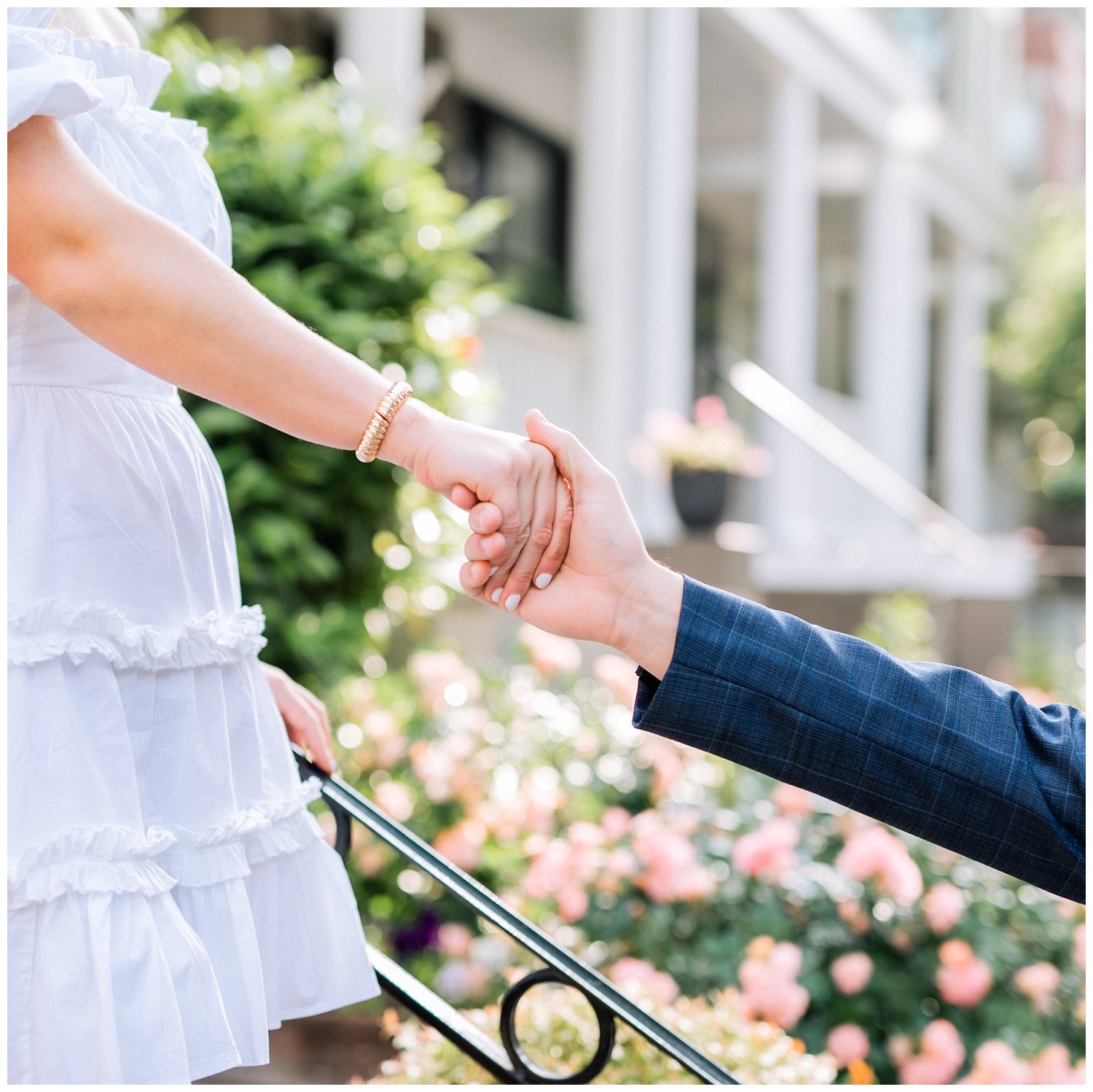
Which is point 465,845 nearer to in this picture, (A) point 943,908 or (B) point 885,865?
(B) point 885,865

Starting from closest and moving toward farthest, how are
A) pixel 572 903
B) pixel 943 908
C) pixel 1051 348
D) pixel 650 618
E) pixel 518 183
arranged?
1. pixel 650 618
2. pixel 943 908
3. pixel 572 903
4. pixel 518 183
5. pixel 1051 348

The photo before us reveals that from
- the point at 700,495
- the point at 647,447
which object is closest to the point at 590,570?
the point at 700,495

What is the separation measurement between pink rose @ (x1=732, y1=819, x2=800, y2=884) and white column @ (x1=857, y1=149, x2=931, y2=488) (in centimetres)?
855

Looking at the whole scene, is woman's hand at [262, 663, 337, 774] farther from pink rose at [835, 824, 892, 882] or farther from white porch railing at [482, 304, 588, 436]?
white porch railing at [482, 304, 588, 436]

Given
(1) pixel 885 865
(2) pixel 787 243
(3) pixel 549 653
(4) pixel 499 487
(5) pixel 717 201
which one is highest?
→ (5) pixel 717 201

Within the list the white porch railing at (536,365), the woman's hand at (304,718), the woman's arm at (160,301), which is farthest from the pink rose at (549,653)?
the woman's arm at (160,301)

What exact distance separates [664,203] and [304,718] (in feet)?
19.5

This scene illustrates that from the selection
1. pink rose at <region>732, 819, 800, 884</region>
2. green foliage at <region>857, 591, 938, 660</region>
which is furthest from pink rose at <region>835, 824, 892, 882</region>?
green foliage at <region>857, 591, 938, 660</region>

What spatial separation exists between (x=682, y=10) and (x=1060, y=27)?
57.8ft

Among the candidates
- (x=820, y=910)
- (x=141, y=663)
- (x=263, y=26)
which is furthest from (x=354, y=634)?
(x=263, y=26)

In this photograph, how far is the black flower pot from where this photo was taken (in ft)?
20.3

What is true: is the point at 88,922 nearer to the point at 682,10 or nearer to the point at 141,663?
the point at 141,663

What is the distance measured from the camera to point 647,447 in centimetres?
647

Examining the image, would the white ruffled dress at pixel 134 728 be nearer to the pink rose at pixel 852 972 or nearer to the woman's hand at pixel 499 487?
the woman's hand at pixel 499 487
